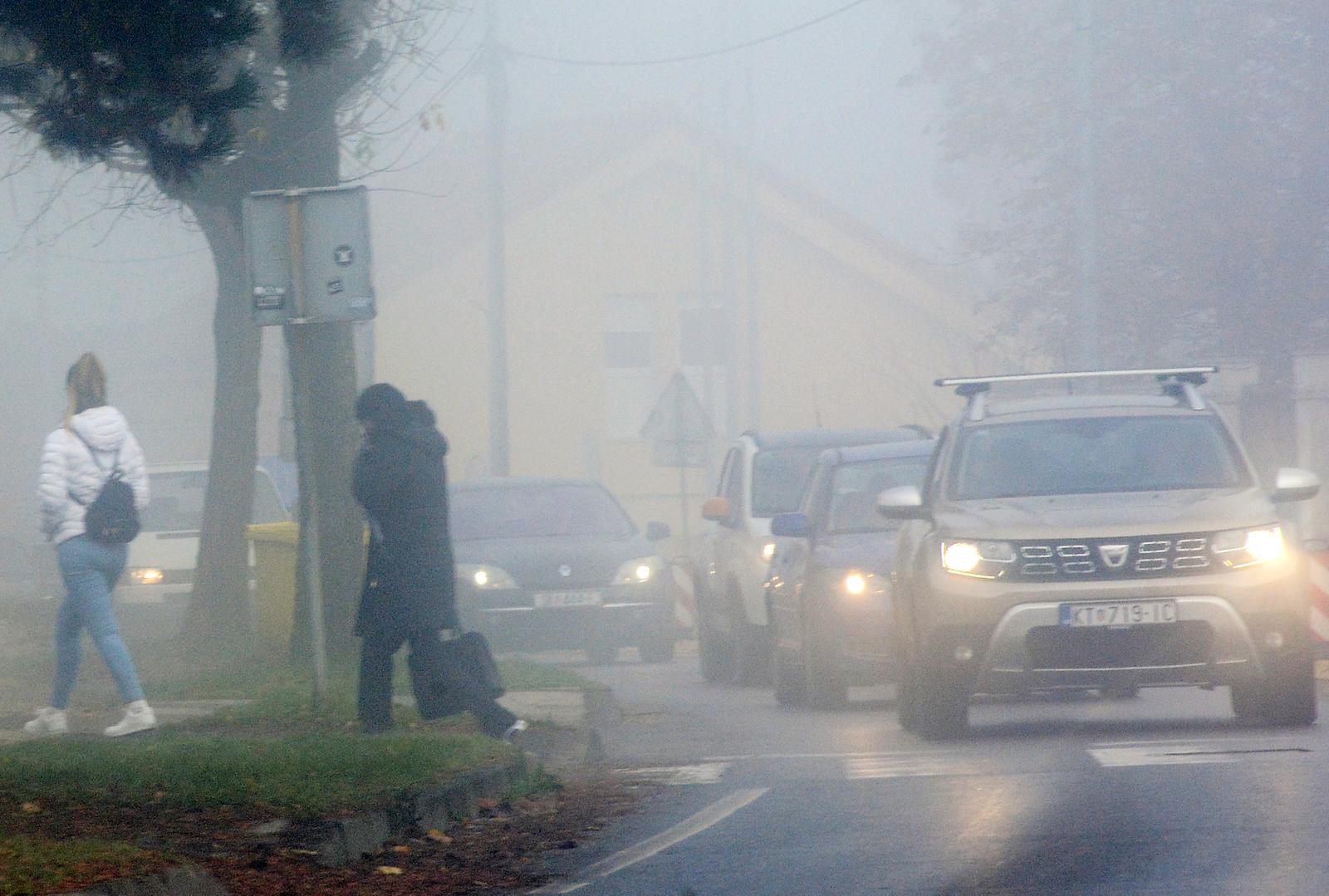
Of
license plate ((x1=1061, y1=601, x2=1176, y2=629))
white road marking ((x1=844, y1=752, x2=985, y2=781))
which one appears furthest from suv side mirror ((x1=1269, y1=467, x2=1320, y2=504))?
white road marking ((x1=844, y1=752, x2=985, y2=781))

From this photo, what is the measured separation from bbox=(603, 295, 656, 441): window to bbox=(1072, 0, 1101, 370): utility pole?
74.2ft

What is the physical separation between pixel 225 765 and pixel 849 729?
14.7ft

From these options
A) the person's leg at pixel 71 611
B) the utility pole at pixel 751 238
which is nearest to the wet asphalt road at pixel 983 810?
the person's leg at pixel 71 611

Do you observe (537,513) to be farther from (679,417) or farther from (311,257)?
(311,257)

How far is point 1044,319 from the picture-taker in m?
34.7

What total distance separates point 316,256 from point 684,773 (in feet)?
11.1

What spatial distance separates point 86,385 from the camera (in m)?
11.9

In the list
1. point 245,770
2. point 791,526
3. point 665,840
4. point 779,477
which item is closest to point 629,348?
point 779,477

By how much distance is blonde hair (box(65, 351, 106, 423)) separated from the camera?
1185cm

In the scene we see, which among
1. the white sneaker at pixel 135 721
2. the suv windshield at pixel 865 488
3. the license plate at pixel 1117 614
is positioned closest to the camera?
the license plate at pixel 1117 614

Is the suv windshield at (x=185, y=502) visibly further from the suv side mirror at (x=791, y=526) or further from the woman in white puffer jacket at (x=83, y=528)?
the woman in white puffer jacket at (x=83, y=528)

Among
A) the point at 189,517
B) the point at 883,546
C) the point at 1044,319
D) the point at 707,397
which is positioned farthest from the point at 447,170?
Answer: the point at 883,546

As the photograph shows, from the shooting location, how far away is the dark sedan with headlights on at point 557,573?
19.4m

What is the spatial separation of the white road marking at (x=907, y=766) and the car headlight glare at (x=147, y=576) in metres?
11.4
